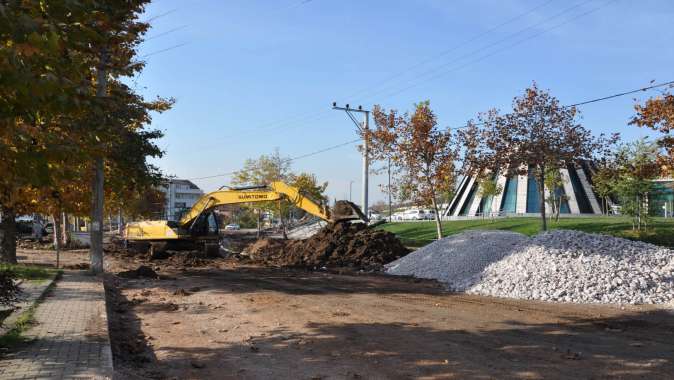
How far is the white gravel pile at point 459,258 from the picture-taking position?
1664 centimetres

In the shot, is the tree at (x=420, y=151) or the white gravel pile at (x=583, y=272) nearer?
the white gravel pile at (x=583, y=272)

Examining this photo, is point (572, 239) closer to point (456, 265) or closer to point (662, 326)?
point (456, 265)

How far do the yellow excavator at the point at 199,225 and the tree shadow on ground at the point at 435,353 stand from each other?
44.2 feet

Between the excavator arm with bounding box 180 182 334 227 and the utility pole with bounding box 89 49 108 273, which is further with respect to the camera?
the excavator arm with bounding box 180 182 334 227

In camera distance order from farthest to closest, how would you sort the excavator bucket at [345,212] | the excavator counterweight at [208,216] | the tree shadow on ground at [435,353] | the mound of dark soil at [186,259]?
1. the mound of dark soil at [186,259]
2. the excavator counterweight at [208,216]
3. the excavator bucket at [345,212]
4. the tree shadow on ground at [435,353]

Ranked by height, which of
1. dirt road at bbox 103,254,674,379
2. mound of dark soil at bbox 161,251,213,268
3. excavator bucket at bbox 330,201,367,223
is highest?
excavator bucket at bbox 330,201,367,223

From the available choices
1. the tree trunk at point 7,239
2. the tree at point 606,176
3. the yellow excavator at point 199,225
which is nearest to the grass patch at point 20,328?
the tree trunk at point 7,239

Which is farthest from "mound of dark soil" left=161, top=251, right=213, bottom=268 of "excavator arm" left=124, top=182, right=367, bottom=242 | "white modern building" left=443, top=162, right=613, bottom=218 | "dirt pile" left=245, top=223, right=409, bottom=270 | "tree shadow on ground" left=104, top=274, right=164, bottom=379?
"white modern building" left=443, top=162, right=613, bottom=218

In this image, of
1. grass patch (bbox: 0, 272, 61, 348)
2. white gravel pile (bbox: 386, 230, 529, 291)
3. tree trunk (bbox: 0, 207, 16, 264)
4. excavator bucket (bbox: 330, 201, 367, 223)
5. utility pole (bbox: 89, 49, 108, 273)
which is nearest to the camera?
grass patch (bbox: 0, 272, 61, 348)

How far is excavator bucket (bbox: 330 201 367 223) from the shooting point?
21516 mm

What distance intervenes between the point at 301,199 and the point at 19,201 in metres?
9.71

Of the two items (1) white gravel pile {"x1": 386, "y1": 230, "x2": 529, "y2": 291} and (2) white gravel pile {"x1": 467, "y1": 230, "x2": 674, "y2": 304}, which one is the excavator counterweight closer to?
(1) white gravel pile {"x1": 386, "y1": 230, "x2": 529, "y2": 291}

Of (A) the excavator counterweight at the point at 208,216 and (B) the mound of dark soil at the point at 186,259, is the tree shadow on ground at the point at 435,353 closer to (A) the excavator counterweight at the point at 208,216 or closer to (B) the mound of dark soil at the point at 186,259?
(A) the excavator counterweight at the point at 208,216

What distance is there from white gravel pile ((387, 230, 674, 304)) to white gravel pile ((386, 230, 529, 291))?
3 centimetres
